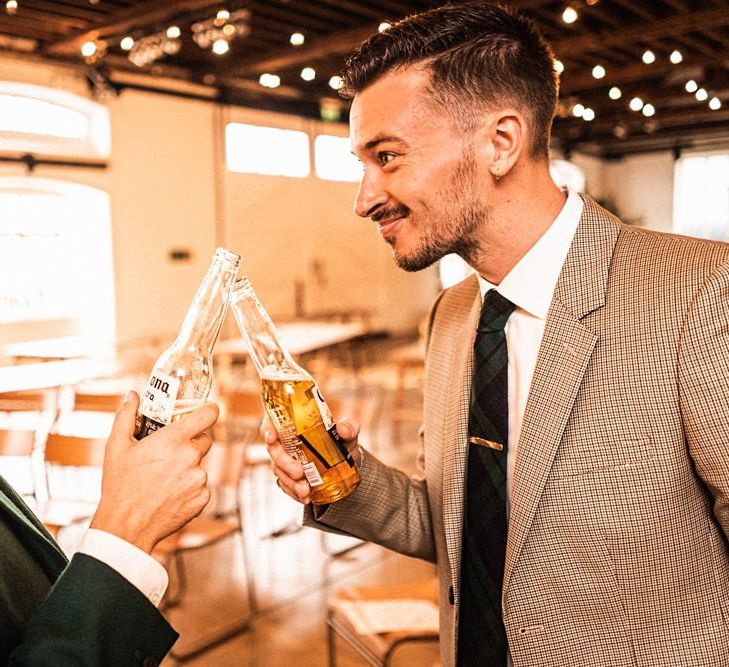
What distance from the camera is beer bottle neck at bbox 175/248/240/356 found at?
1.26 m

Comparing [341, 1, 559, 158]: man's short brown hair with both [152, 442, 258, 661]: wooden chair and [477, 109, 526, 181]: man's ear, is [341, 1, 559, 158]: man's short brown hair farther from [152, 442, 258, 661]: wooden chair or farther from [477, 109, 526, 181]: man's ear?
[152, 442, 258, 661]: wooden chair

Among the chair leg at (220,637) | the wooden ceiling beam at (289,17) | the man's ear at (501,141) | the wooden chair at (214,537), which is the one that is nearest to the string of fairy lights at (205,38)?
the wooden ceiling beam at (289,17)

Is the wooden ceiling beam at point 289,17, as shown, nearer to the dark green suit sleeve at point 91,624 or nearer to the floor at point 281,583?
the floor at point 281,583

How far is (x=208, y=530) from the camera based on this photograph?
11.6 feet

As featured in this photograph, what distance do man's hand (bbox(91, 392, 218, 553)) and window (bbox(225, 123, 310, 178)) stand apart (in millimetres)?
11351

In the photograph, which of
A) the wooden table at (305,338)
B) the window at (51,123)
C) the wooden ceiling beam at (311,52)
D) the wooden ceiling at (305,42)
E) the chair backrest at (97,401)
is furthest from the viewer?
the window at (51,123)

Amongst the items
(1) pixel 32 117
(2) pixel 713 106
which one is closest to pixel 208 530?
(1) pixel 32 117

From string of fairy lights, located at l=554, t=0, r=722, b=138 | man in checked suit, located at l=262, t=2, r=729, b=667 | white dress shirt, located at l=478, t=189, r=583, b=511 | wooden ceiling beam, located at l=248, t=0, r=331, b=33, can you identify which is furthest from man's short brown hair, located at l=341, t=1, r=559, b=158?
string of fairy lights, located at l=554, t=0, r=722, b=138

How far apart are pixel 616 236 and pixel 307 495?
0.77 m

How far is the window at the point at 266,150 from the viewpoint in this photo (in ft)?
39.2

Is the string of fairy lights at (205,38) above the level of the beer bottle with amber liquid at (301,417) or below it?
above

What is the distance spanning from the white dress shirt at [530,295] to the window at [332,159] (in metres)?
12.5

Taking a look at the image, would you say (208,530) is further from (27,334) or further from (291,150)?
(291,150)

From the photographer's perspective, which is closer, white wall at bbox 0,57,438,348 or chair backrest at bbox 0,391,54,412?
chair backrest at bbox 0,391,54,412
